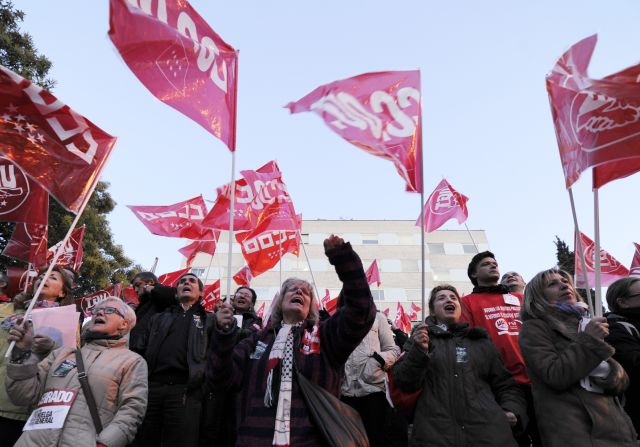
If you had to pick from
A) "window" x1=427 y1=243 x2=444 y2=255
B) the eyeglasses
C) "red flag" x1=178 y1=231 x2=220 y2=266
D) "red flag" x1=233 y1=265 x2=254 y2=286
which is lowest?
the eyeglasses

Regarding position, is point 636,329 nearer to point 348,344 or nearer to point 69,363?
point 348,344

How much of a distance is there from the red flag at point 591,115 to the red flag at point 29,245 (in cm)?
841

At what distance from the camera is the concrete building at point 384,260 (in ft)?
119

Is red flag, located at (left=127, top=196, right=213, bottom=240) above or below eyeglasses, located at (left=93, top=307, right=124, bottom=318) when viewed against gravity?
above

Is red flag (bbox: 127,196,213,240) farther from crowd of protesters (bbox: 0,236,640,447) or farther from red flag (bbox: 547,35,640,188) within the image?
red flag (bbox: 547,35,640,188)

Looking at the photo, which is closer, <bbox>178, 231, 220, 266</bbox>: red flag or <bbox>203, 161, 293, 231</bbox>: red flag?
<bbox>203, 161, 293, 231</bbox>: red flag

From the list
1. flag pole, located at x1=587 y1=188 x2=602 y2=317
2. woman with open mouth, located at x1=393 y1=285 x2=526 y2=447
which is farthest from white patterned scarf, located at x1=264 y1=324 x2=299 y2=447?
flag pole, located at x1=587 y1=188 x2=602 y2=317

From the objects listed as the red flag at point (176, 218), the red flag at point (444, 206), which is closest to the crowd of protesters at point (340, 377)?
the red flag at point (176, 218)

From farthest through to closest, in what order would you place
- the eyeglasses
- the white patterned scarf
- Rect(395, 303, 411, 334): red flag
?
1. Rect(395, 303, 411, 334): red flag
2. the eyeglasses
3. the white patterned scarf

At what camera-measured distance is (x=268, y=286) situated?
36500 millimetres

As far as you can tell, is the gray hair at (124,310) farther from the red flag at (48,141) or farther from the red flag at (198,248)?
the red flag at (198,248)

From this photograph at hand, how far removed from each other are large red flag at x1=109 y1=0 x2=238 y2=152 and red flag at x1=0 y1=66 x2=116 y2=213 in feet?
2.64

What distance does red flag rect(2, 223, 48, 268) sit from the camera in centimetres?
906

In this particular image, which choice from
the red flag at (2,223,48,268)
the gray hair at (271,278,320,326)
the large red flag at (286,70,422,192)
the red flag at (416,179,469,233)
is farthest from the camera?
the red flag at (416,179,469,233)
